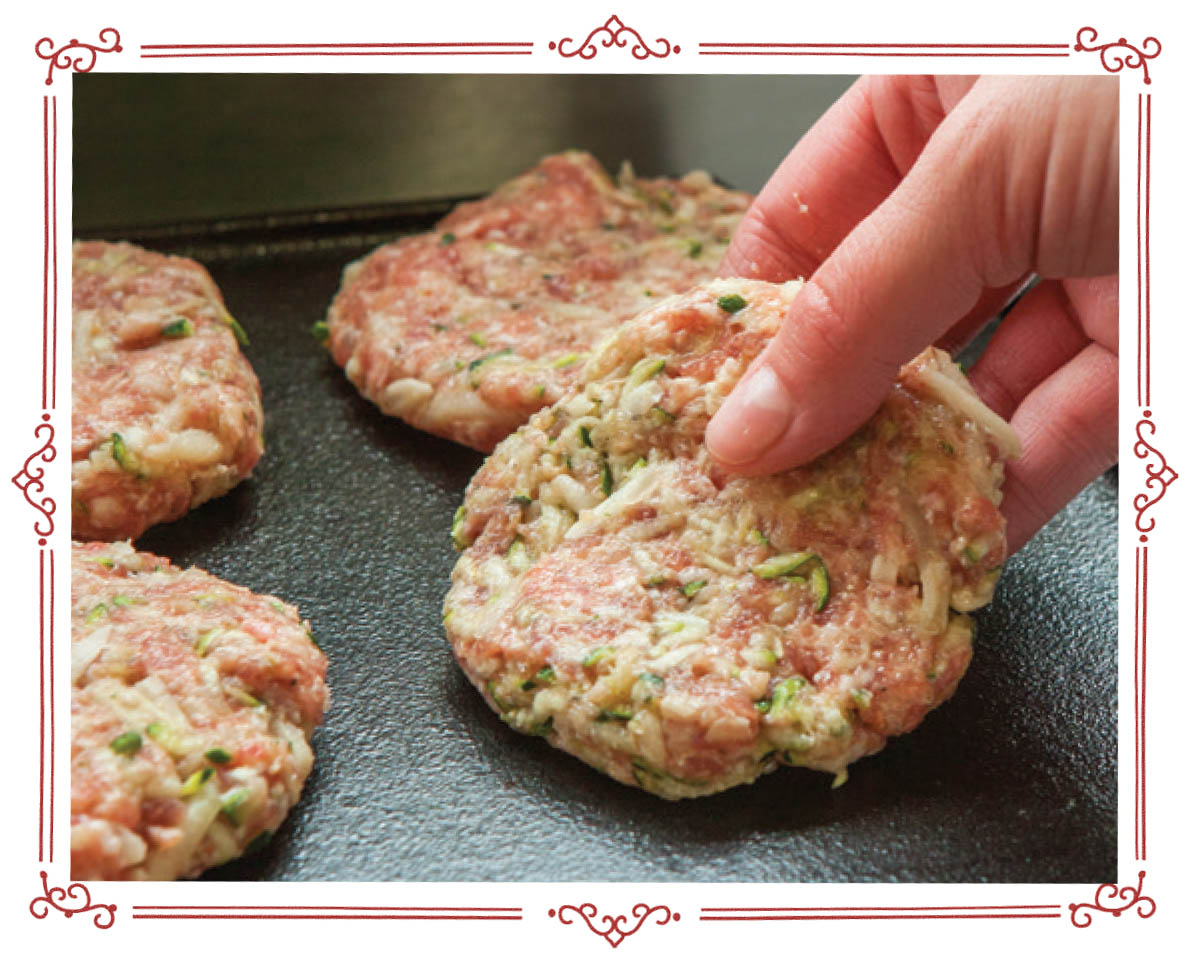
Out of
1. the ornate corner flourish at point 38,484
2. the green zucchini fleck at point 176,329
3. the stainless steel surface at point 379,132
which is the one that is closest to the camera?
the ornate corner flourish at point 38,484

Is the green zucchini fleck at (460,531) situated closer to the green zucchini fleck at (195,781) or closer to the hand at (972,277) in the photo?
the hand at (972,277)

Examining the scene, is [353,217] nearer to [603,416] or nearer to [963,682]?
[603,416]

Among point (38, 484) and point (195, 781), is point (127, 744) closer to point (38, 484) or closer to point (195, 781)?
point (195, 781)
